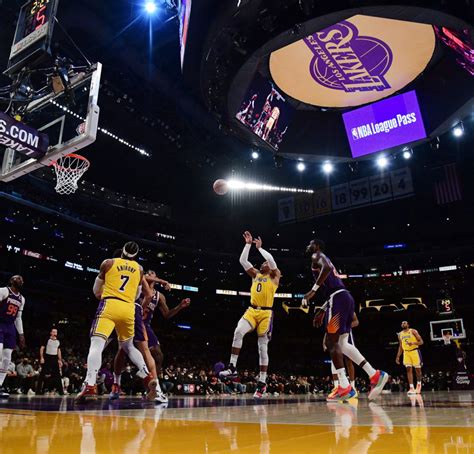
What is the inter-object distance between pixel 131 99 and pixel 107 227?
→ 10.6 meters

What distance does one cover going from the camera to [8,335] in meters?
7.52

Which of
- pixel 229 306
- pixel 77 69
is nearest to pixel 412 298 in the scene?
pixel 229 306

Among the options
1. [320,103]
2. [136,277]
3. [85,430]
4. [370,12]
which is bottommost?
[85,430]

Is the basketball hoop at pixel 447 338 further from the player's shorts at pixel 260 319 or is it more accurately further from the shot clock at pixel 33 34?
the shot clock at pixel 33 34

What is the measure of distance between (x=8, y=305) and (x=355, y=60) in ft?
39.7

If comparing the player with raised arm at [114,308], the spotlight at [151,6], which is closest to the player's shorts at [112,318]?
the player with raised arm at [114,308]

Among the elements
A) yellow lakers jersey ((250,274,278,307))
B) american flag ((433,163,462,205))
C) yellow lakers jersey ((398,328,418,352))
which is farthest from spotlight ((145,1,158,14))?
american flag ((433,163,462,205))

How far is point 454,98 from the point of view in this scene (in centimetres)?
1423

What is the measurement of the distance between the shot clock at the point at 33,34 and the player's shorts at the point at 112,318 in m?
5.05

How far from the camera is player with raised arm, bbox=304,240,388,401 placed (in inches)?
234

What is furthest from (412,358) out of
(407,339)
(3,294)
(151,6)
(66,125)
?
(151,6)

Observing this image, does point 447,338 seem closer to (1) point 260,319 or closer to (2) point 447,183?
(2) point 447,183

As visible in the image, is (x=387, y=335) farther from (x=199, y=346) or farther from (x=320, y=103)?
(x=320, y=103)

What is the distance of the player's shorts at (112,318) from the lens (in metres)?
5.04
